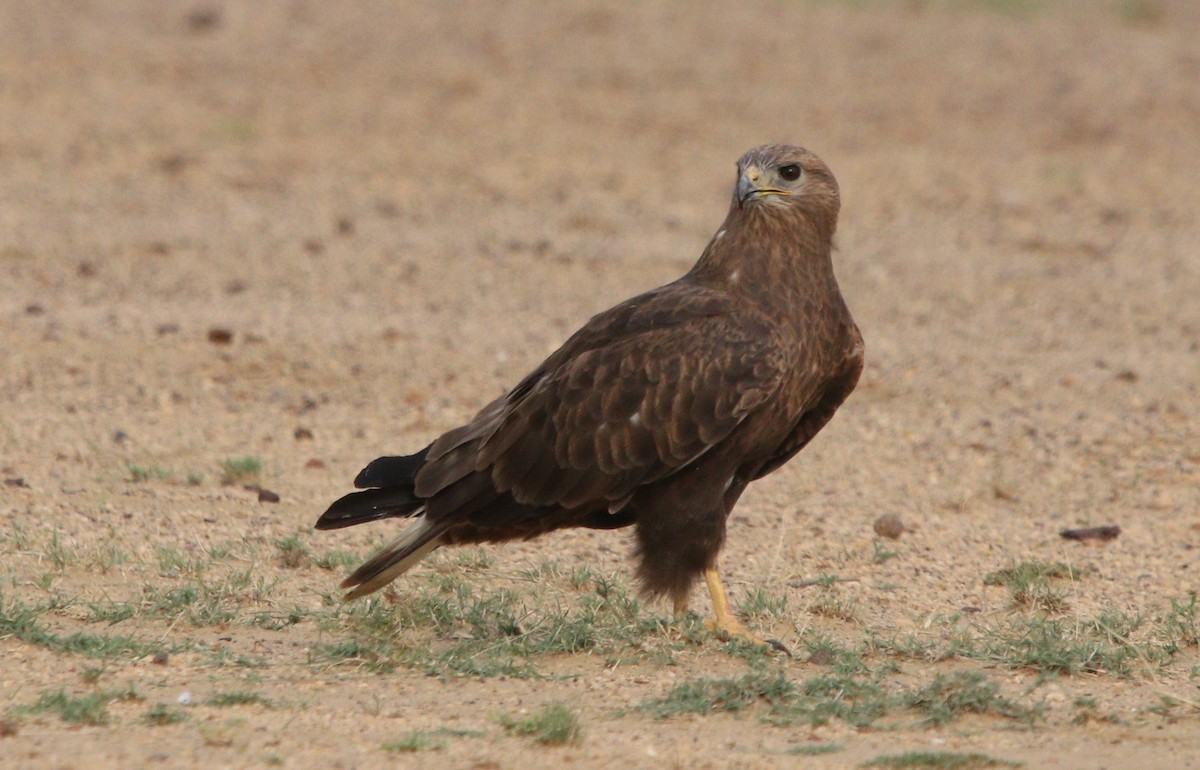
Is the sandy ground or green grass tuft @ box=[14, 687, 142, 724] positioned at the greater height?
the sandy ground

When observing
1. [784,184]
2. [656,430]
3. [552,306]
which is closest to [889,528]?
[784,184]

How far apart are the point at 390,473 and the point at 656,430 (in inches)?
33.2

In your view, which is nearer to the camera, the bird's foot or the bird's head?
the bird's foot

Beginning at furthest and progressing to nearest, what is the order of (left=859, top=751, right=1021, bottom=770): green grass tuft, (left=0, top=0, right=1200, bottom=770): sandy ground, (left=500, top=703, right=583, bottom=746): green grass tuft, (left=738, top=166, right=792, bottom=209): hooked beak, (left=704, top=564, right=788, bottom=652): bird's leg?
(left=738, top=166, right=792, bottom=209): hooked beak → (left=704, top=564, right=788, bottom=652): bird's leg → (left=0, top=0, right=1200, bottom=770): sandy ground → (left=500, top=703, right=583, bottom=746): green grass tuft → (left=859, top=751, right=1021, bottom=770): green grass tuft

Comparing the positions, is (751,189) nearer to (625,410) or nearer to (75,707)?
(625,410)

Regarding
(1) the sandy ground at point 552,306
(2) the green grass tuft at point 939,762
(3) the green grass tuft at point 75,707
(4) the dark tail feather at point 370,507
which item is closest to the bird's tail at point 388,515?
(4) the dark tail feather at point 370,507

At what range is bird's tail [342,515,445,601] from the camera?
5543 millimetres

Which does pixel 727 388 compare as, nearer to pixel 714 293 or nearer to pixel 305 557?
pixel 714 293

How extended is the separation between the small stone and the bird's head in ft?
4.84

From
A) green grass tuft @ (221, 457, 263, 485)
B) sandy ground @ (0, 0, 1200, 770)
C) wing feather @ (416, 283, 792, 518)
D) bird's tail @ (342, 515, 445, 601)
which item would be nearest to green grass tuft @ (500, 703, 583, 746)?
sandy ground @ (0, 0, 1200, 770)

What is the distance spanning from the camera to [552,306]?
11016 millimetres

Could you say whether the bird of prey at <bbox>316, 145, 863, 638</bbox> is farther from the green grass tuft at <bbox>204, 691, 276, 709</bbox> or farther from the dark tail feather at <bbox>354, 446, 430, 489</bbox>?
the green grass tuft at <bbox>204, 691, 276, 709</bbox>

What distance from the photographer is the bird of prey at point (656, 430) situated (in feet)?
18.3

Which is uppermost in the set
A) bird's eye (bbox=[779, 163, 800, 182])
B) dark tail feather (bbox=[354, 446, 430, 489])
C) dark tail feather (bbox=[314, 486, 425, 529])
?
bird's eye (bbox=[779, 163, 800, 182])
